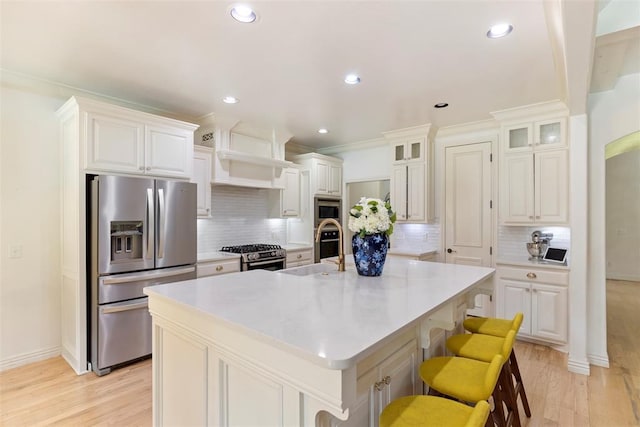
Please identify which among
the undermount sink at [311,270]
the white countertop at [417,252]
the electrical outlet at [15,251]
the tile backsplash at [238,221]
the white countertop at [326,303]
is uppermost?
the tile backsplash at [238,221]

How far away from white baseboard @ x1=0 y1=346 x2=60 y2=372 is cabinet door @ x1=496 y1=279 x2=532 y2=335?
4714mm

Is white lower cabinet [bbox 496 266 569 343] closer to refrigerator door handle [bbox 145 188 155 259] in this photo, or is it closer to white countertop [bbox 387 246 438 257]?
white countertop [bbox 387 246 438 257]

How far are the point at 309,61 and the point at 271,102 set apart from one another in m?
1.03

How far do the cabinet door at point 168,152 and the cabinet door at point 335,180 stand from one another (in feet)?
8.11

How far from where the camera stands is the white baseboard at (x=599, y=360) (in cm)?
296

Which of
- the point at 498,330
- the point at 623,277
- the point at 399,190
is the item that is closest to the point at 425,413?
the point at 498,330

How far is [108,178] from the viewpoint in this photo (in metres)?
2.80

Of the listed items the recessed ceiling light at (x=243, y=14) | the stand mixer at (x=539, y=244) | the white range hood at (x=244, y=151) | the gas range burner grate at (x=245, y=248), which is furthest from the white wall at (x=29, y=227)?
the stand mixer at (x=539, y=244)

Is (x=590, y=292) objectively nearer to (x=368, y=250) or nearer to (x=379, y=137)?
(x=368, y=250)

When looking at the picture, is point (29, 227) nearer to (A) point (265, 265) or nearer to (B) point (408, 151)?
(A) point (265, 265)

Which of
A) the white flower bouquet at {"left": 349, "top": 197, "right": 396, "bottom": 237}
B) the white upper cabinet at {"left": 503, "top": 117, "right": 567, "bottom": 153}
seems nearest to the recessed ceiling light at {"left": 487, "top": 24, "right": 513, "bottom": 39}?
the white flower bouquet at {"left": 349, "top": 197, "right": 396, "bottom": 237}

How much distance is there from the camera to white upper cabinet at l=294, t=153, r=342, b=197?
512cm

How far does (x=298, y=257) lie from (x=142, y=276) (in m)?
2.19

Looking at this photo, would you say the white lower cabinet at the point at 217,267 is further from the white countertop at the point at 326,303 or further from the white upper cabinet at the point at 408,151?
the white upper cabinet at the point at 408,151
